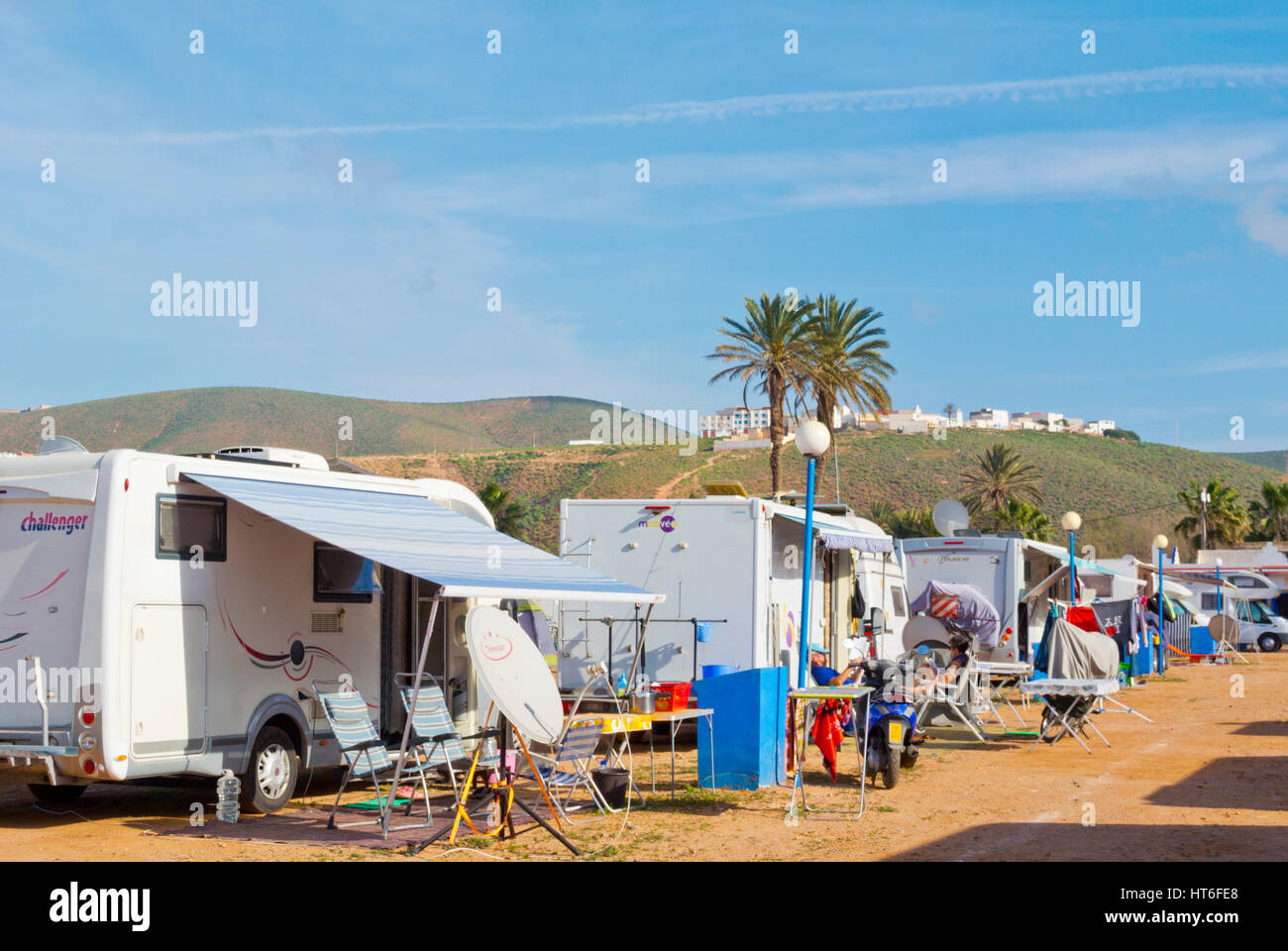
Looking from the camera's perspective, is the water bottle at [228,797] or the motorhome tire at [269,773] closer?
the water bottle at [228,797]

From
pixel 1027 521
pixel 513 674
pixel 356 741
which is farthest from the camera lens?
pixel 1027 521

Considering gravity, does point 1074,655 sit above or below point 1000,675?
above

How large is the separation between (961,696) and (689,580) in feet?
11.9

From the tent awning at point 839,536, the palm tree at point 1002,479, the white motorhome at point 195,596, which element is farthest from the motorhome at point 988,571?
the palm tree at point 1002,479

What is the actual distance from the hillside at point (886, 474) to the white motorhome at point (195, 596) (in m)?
53.5

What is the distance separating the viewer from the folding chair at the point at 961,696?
14.4 m

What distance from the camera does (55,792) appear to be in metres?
10.4

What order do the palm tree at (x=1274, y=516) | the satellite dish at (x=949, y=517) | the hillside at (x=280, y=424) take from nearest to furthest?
the satellite dish at (x=949, y=517) → the palm tree at (x=1274, y=516) → the hillside at (x=280, y=424)

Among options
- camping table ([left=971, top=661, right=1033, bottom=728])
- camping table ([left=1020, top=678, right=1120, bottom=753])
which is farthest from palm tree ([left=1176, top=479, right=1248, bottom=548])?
camping table ([left=1020, top=678, right=1120, bottom=753])

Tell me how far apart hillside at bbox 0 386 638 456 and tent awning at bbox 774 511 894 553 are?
94.5m

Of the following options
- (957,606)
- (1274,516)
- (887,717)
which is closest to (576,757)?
(887,717)

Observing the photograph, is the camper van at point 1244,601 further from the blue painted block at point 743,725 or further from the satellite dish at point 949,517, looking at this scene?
the blue painted block at point 743,725

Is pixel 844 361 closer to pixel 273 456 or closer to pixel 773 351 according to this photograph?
pixel 773 351
